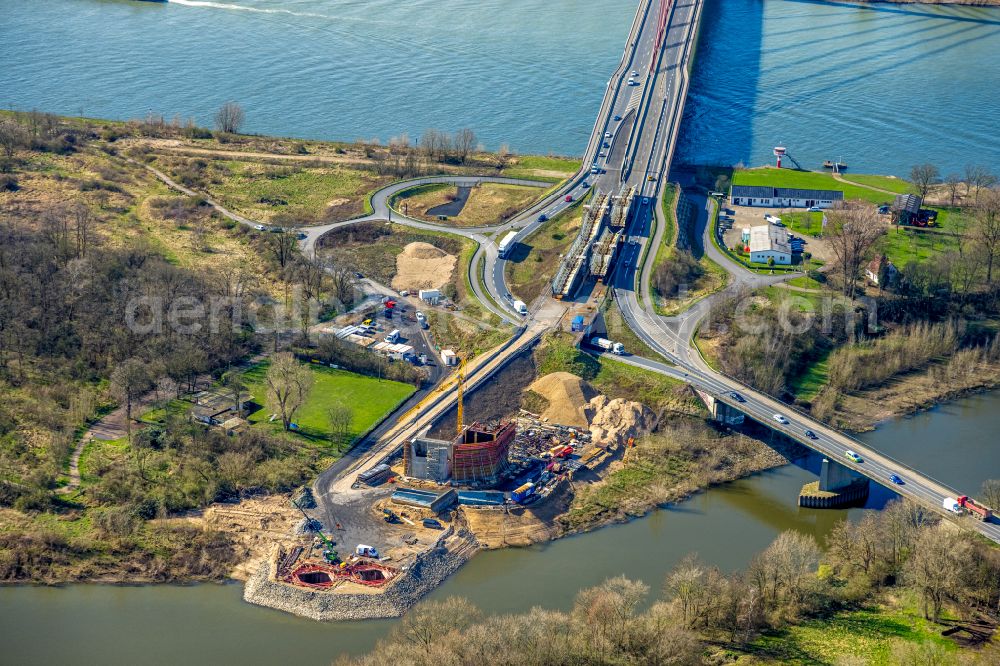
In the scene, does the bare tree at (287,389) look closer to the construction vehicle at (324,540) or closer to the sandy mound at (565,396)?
the construction vehicle at (324,540)

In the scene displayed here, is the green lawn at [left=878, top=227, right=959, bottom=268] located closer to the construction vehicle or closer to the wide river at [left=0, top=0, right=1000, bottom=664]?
Result: the wide river at [left=0, top=0, right=1000, bottom=664]

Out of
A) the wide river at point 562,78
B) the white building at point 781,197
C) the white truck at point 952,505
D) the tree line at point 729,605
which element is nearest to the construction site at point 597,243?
the white building at point 781,197

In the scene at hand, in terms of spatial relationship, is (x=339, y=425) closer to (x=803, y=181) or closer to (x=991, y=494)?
(x=991, y=494)

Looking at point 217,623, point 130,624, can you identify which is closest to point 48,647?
point 130,624

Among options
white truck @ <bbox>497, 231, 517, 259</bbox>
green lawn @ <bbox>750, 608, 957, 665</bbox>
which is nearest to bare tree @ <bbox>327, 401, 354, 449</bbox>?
white truck @ <bbox>497, 231, 517, 259</bbox>

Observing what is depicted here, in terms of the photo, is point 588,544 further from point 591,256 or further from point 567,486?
point 591,256
